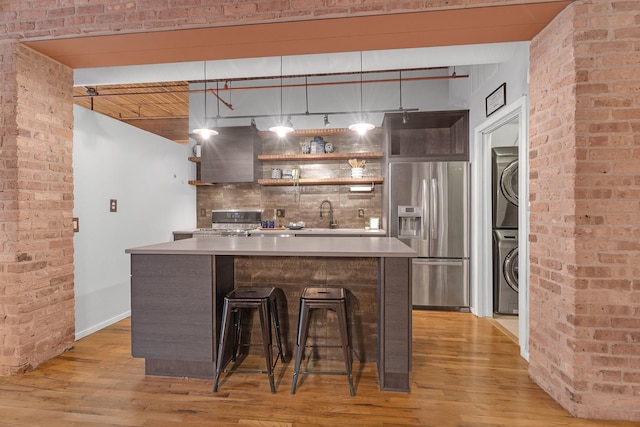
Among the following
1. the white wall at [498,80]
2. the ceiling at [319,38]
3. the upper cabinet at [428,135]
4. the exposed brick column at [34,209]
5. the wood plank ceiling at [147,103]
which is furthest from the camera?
the wood plank ceiling at [147,103]

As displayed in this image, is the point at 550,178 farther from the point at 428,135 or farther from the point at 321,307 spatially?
the point at 428,135

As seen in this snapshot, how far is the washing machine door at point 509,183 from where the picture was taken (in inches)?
149

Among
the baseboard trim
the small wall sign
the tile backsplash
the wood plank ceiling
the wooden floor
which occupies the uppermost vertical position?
the wood plank ceiling

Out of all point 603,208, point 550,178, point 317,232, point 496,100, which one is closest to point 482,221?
point 496,100

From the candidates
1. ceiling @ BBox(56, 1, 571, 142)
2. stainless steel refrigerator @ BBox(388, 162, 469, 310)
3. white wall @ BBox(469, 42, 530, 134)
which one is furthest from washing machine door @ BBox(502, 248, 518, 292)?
ceiling @ BBox(56, 1, 571, 142)

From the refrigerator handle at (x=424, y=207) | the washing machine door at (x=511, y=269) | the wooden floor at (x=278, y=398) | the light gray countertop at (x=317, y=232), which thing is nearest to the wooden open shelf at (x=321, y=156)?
the refrigerator handle at (x=424, y=207)

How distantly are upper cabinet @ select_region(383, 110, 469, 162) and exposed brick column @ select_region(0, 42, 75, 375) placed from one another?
139 inches

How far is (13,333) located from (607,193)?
4.19m

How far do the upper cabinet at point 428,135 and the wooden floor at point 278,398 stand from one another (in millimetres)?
2480

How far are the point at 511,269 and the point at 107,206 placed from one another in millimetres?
4649

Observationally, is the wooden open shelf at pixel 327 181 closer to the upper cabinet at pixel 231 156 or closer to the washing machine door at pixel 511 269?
the upper cabinet at pixel 231 156

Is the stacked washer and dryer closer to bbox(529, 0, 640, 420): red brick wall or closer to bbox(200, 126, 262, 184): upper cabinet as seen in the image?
bbox(529, 0, 640, 420): red brick wall

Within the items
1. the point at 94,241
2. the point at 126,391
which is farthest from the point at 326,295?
the point at 94,241

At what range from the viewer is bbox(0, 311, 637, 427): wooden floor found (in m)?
1.93
